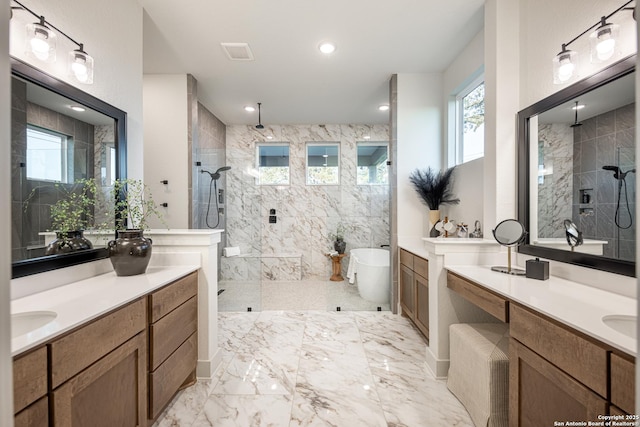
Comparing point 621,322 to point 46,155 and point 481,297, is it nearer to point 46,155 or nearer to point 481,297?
point 481,297

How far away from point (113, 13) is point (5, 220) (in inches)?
96.9

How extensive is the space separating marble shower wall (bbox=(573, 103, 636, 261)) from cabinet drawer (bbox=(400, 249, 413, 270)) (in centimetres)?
139

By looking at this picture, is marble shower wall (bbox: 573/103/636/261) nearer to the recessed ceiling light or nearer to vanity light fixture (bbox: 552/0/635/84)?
vanity light fixture (bbox: 552/0/635/84)

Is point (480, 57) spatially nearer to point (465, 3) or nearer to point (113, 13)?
point (465, 3)

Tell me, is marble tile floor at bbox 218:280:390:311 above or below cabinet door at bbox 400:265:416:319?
below

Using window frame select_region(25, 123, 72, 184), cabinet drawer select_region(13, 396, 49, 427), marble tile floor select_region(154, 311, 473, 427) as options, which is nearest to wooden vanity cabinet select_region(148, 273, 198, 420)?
marble tile floor select_region(154, 311, 473, 427)

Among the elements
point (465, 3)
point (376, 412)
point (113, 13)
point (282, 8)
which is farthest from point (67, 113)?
point (465, 3)

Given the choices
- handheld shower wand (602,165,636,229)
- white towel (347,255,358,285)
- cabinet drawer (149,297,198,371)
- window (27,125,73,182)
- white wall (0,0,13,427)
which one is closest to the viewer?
white wall (0,0,13,427)

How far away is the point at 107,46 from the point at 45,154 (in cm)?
95

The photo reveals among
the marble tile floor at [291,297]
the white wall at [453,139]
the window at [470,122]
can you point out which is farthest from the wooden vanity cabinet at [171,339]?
the window at [470,122]

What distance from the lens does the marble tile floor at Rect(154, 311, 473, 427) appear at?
67.1 inches

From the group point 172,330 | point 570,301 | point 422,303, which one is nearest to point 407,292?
point 422,303

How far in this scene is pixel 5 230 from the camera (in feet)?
0.94

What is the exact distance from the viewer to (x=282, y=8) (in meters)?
2.22
